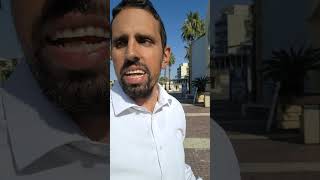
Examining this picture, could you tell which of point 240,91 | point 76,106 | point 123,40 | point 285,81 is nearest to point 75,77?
point 76,106

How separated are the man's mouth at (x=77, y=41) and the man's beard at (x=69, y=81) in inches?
1.1

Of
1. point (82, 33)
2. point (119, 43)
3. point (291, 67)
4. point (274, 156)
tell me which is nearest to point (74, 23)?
point (82, 33)

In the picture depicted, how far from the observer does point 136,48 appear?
175 centimetres

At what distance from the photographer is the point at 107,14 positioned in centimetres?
172

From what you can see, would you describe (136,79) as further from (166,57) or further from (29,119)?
(29,119)

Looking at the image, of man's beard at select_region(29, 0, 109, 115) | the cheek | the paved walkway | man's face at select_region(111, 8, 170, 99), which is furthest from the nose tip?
the cheek

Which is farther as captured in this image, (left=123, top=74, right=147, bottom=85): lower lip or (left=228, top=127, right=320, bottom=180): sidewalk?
(left=228, top=127, right=320, bottom=180): sidewalk

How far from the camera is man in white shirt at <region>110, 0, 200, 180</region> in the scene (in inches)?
68.7

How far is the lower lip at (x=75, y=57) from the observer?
1771mm

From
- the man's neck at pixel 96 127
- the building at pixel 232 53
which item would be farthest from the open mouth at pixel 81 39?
the building at pixel 232 53

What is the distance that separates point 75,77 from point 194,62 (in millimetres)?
557

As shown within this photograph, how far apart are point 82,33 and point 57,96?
32 cm

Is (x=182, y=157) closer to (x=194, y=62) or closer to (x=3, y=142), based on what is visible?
(x=194, y=62)

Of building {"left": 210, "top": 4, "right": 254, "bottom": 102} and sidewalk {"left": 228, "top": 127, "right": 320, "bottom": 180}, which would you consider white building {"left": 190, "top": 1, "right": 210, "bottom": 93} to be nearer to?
building {"left": 210, "top": 4, "right": 254, "bottom": 102}
